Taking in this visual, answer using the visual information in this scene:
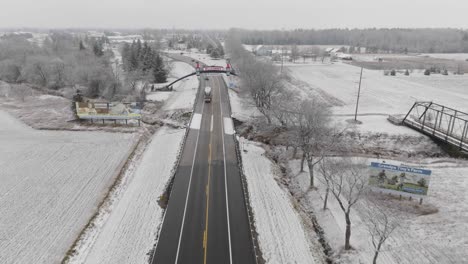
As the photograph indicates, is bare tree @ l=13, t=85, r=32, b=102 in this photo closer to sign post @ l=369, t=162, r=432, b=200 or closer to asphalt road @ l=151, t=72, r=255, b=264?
asphalt road @ l=151, t=72, r=255, b=264

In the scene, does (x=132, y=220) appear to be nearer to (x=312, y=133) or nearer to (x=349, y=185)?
(x=349, y=185)

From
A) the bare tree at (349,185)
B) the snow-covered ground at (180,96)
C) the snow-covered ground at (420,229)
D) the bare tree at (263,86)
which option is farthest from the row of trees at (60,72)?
the bare tree at (349,185)

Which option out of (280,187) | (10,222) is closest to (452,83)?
(280,187)

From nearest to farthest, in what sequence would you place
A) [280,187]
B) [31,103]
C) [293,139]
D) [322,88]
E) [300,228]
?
[300,228], [280,187], [293,139], [31,103], [322,88]

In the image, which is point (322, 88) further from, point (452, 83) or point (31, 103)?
point (31, 103)

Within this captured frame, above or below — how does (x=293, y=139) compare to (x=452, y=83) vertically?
below

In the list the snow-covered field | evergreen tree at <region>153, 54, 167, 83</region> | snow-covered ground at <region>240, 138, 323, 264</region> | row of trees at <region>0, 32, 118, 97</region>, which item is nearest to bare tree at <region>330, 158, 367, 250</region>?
snow-covered ground at <region>240, 138, 323, 264</region>
